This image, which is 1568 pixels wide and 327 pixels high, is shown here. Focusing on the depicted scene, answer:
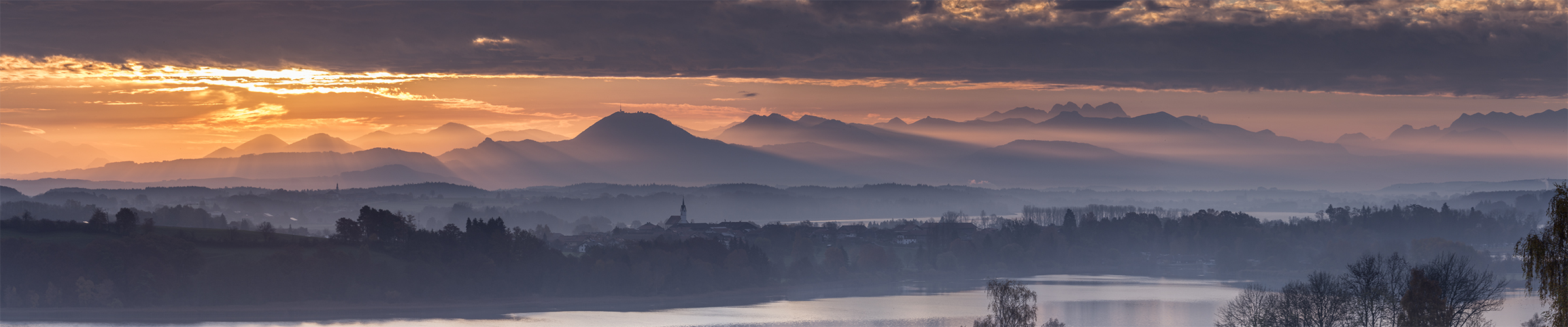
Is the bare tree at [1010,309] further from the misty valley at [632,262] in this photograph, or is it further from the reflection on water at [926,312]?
the misty valley at [632,262]

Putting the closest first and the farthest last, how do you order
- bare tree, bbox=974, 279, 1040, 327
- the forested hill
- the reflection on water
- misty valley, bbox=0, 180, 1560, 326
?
bare tree, bbox=974, 279, 1040, 327 < the reflection on water < misty valley, bbox=0, 180, 1560, 326 < the forested hill

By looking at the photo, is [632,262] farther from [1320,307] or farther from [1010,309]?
[1320,307]

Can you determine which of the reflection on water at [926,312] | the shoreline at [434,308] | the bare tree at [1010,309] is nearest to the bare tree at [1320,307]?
the bare tree at [1010,309]

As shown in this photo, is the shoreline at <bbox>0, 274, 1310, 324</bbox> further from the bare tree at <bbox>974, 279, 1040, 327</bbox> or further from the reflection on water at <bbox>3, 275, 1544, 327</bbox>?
the bare tree at <bbox>974, 279, 1040, 327</bbox>

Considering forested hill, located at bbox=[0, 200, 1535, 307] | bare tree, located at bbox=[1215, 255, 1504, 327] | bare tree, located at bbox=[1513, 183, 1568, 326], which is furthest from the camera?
forested hill, located at bbox=[0, 200, 1535, 307]

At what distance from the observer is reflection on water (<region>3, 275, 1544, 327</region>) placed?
2163 inches

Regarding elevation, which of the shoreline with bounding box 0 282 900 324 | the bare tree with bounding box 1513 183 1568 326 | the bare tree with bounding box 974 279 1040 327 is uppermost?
the bare tree with bounding box 1513 183 1568 326

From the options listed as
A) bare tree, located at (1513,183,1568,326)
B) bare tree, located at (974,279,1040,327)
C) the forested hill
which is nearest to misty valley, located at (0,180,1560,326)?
the forested hill

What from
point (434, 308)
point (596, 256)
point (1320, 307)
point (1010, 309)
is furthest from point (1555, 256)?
point (596, 256)

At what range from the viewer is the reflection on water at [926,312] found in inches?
2163

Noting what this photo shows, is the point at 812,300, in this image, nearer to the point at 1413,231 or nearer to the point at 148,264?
the point at 148,264

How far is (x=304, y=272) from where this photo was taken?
64.1 meters

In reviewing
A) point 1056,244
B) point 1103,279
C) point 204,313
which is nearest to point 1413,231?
point 1056,244

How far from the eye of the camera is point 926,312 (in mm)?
59812
